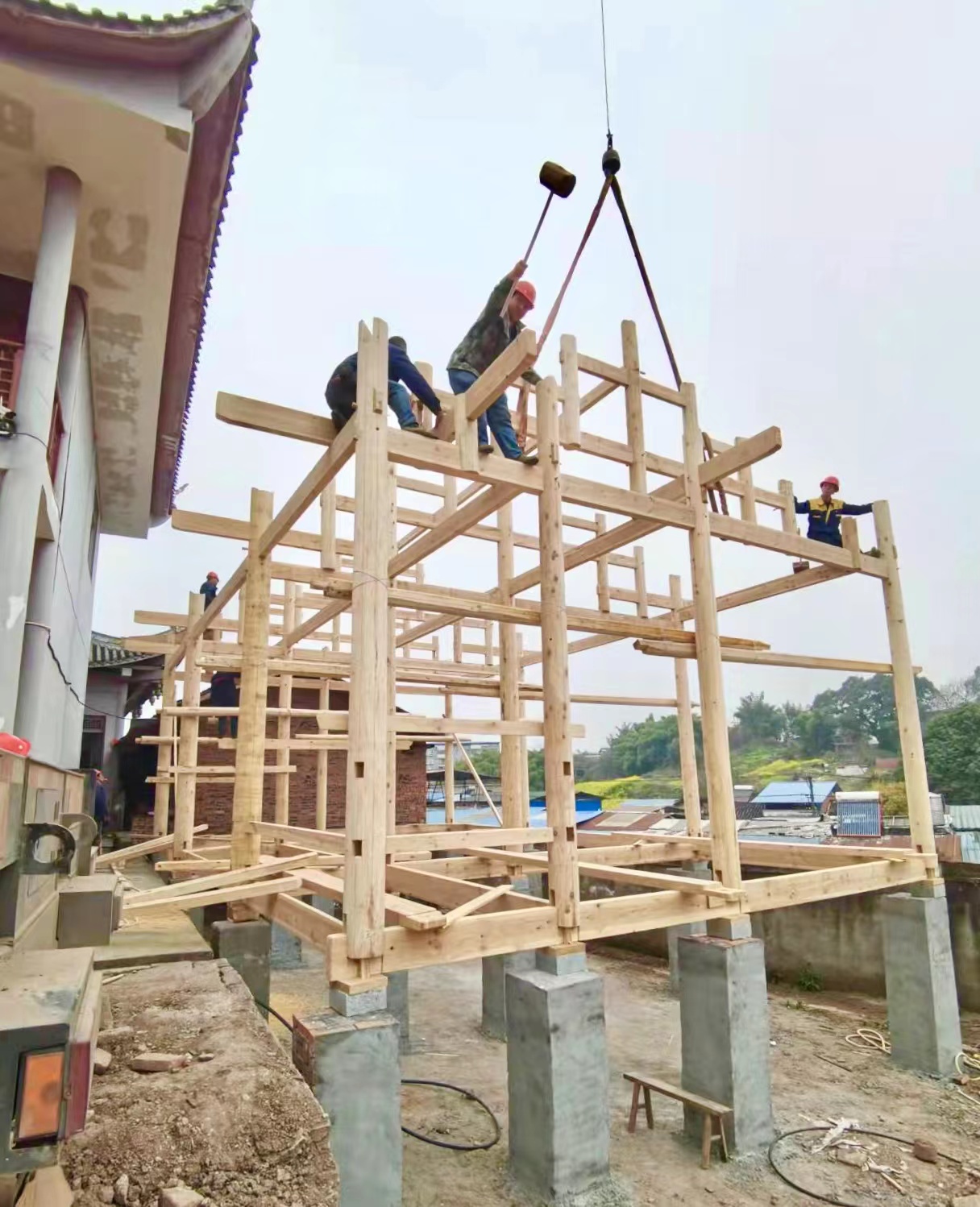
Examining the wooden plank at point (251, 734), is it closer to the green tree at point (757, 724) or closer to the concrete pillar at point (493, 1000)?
the concrete pillar at point (493, 1000)

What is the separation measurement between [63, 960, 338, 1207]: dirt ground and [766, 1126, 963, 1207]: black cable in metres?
4.99

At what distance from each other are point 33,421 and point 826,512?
8.40 meters

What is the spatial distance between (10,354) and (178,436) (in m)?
3.58

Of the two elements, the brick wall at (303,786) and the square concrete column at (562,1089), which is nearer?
the square concrete column at (562,1089)

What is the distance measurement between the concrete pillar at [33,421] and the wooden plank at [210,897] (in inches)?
86.1

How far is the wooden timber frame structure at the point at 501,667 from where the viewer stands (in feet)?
16.4

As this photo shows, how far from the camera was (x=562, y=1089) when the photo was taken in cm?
520

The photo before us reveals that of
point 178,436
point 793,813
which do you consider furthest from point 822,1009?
point 793,813

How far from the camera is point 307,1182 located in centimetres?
229

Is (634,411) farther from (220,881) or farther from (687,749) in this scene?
(687,749)

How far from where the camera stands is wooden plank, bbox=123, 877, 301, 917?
542 centimetres

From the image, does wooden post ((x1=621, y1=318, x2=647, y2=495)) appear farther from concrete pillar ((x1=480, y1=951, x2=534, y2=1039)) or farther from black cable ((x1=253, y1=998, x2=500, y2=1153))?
concrete pillar ((x1=480, y1=951, x2=534, y2=1039))

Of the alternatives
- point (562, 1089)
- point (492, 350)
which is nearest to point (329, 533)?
point (492, 350)

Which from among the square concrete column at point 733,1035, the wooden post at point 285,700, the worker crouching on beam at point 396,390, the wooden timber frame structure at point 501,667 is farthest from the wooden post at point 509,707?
the wooden post at point 285,700
